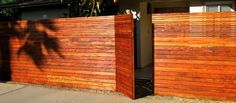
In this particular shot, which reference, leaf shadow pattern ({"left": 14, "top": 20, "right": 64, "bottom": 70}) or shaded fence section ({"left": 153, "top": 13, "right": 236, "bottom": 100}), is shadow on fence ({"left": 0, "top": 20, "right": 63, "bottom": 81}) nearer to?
leaf shadow pattern ({"left": 14, "top": 20, "right": 64, "bottom": 70})

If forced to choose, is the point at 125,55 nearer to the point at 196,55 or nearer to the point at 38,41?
the point at 196,55

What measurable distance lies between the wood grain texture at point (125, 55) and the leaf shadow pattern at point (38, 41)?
74.8 inches

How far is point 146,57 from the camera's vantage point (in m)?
13.8

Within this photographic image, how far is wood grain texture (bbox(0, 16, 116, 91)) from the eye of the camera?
364 inches

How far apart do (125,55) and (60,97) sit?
189 cm

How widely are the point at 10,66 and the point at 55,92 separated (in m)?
2.55

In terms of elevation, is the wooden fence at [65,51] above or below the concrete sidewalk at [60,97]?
above

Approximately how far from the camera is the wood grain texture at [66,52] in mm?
9250

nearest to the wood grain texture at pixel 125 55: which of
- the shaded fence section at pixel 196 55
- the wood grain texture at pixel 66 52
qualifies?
the wood grain texture at pixel 66 52

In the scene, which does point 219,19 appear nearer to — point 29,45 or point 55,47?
point 55,47

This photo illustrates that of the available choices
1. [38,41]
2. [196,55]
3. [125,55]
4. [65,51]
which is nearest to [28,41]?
[38,41]

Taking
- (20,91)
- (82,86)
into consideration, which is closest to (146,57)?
(82,86)

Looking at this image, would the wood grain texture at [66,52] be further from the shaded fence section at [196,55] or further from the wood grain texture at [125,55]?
the shaded fence section at [196,55]

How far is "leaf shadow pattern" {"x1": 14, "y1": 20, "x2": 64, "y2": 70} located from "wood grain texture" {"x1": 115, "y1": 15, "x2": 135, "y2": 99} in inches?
74.8
